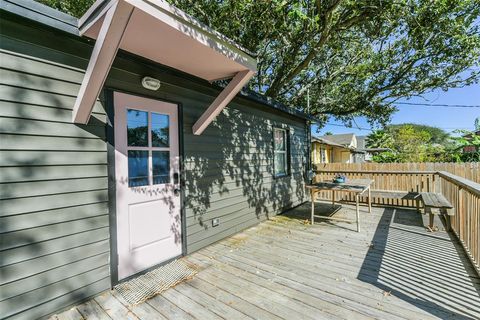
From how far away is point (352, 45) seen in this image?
810 cm

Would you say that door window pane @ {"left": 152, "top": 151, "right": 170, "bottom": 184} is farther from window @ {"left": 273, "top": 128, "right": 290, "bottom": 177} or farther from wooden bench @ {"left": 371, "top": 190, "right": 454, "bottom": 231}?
wooden bench @ {"left": 371, "top": 190, "right": 454, "bottom": 231}

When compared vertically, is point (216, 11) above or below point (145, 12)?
above

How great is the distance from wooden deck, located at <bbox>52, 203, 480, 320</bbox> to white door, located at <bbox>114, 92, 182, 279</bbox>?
446 mm

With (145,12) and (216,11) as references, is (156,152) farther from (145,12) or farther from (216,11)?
(216,11)

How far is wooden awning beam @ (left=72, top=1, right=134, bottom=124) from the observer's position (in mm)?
1674

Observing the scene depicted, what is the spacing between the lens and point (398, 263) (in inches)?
113

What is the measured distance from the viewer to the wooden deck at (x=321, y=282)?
200 centimetres

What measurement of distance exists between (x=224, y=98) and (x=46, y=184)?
2.14 m

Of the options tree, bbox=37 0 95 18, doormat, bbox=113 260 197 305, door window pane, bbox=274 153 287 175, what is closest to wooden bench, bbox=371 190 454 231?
door window pane, bbox=274 153 287 175

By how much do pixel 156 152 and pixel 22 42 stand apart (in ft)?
5.01

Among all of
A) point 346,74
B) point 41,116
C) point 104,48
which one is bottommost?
point 41,116

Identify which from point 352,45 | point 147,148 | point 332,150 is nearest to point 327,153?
point 332,150

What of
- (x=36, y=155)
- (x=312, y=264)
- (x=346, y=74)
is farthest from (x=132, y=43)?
(x=346, y=74)

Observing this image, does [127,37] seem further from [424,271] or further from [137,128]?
[424,271]
